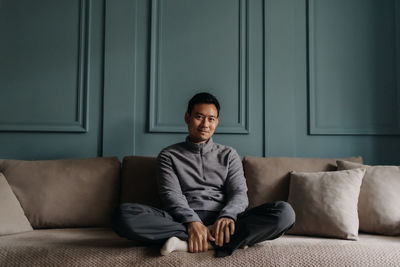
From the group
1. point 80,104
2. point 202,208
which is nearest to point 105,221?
point 202,208

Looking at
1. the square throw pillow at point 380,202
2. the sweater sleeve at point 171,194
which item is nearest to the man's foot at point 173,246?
the sweater sleeve at point 171,194

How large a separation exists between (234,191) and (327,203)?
46cm

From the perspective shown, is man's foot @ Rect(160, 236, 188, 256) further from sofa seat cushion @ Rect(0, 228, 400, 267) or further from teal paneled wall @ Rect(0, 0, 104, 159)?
teal paneled wall @ Rect(0, 0, 104, 159)

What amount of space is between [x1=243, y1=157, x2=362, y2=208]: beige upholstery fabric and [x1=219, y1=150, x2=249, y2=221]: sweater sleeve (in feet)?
0.40

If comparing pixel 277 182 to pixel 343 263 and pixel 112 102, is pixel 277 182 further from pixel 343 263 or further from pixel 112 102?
pixel 112 102

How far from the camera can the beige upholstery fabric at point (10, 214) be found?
64.7 inches

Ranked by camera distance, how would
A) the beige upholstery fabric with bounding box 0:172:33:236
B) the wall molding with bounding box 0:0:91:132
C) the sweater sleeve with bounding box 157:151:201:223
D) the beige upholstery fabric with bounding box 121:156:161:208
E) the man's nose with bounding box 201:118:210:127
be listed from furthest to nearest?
the wall molding with bounding box 0:0:91:132
the beige upholstery fabric with bounding box 121:156:161:208
the man's nose with bounding box 201:118:210:127
the beige upholstery fabric with bounding box 0:172:33:236
the sweater sleeve with bounding box 157:151:201:223

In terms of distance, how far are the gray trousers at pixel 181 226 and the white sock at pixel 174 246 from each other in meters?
0.03

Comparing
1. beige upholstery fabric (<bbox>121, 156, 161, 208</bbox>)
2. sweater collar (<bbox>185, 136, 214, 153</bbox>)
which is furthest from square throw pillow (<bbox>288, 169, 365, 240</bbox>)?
beige upholstery fabric (<bbox>121, 156, 161, 208</bbox>)

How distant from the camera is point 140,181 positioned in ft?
6.38

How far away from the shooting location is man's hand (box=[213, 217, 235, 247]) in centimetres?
140

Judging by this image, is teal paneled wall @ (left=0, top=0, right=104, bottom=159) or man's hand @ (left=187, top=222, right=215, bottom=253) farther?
teal paneled wall @ (left=0, top=0, right=104, bottom=159)

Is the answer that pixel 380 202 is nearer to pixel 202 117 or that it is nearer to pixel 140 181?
pixel 202 117

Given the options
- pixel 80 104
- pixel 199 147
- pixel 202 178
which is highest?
pixel 80 104
